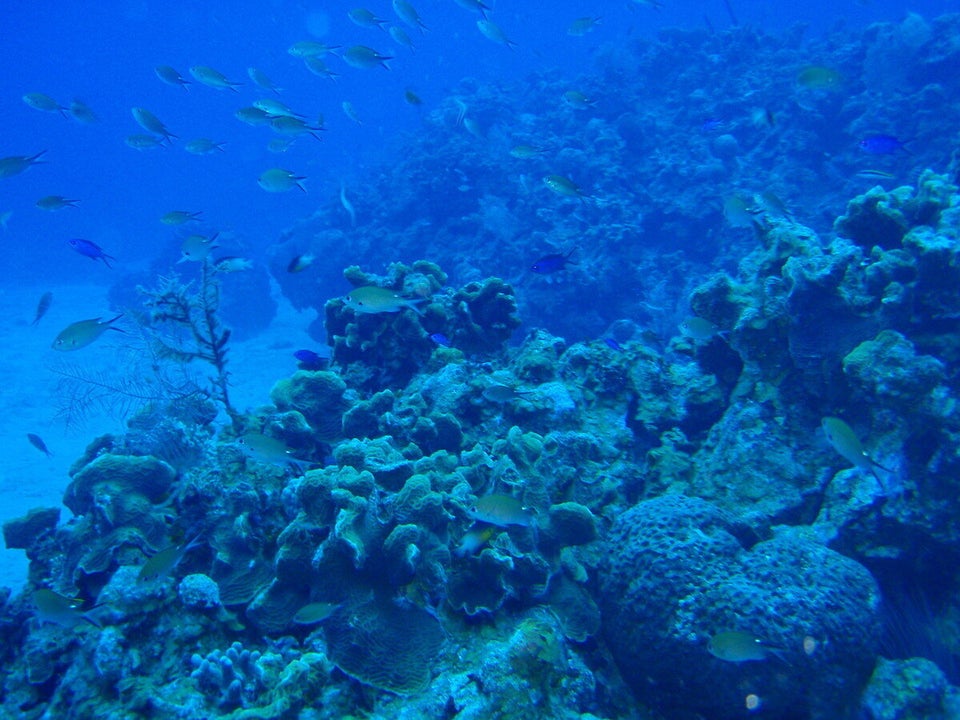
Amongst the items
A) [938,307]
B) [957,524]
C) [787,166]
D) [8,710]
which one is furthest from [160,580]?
[787,166]

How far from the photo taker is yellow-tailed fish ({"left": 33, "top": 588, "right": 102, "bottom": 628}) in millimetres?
2820

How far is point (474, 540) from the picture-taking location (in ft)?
11.0

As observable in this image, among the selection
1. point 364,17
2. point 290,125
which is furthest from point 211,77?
point 364,17

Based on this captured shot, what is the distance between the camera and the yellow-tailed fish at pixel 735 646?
2766 millimetres

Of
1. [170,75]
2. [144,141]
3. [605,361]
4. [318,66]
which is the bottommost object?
[605,361]

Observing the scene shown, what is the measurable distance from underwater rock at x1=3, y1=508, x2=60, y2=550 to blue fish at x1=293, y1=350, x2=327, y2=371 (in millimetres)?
2740

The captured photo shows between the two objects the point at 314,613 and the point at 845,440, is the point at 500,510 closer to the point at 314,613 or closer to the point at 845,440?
the point at 314,613

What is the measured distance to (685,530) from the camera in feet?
11.4

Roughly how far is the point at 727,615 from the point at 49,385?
58.7ft

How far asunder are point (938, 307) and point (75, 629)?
662 cm

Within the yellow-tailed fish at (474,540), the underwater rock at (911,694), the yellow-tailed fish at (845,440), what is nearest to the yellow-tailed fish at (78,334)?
the yellow-tailed fish at (474,540)

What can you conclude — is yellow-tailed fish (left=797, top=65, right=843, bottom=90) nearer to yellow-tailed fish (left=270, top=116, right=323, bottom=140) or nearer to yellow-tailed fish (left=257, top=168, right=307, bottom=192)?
yellow-tailed fish (left=270, top=116, right=323, bottom=140)

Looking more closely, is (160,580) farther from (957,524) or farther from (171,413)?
(957,524)

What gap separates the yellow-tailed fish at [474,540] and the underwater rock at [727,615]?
3.00 feet
